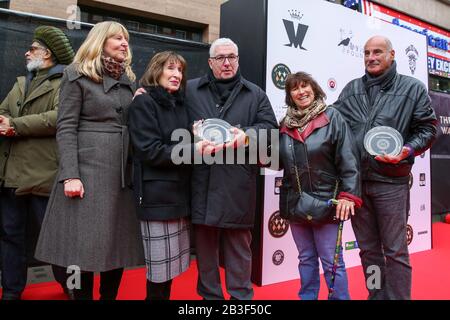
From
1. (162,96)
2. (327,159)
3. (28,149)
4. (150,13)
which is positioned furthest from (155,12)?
(327,159)

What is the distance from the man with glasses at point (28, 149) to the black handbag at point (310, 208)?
1.46 m

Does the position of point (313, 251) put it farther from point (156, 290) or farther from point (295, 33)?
point (295, 33)

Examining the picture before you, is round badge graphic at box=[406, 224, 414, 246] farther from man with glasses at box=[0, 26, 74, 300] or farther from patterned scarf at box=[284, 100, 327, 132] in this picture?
man with glasses at box=[0, 26, 74, 300]

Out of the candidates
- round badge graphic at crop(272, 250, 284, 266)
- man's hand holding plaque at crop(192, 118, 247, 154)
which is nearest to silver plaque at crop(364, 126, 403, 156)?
man's hand holding plaque at crop(192, 118, 247, 154)

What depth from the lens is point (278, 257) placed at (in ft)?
9.45

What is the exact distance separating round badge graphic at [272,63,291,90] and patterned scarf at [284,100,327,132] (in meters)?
0.87

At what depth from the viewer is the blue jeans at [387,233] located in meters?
2.07

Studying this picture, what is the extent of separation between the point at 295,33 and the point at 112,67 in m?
1.69

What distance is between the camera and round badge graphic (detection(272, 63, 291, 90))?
9.29 feet

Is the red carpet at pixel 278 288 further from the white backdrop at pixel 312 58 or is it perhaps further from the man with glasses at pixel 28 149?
the man with glasses at pixel 28 149

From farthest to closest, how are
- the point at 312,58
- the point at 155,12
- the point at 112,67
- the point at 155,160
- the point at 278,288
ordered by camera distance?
the point at 155,12
the point at 312,58
the point at 278,288
the point at 112,67
the point at 155,160

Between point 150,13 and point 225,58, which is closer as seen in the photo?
point 225,58

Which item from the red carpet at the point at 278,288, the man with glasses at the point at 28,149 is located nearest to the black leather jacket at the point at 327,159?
the red carpet at the point at 278,288

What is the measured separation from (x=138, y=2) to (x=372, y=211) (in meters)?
3.16
